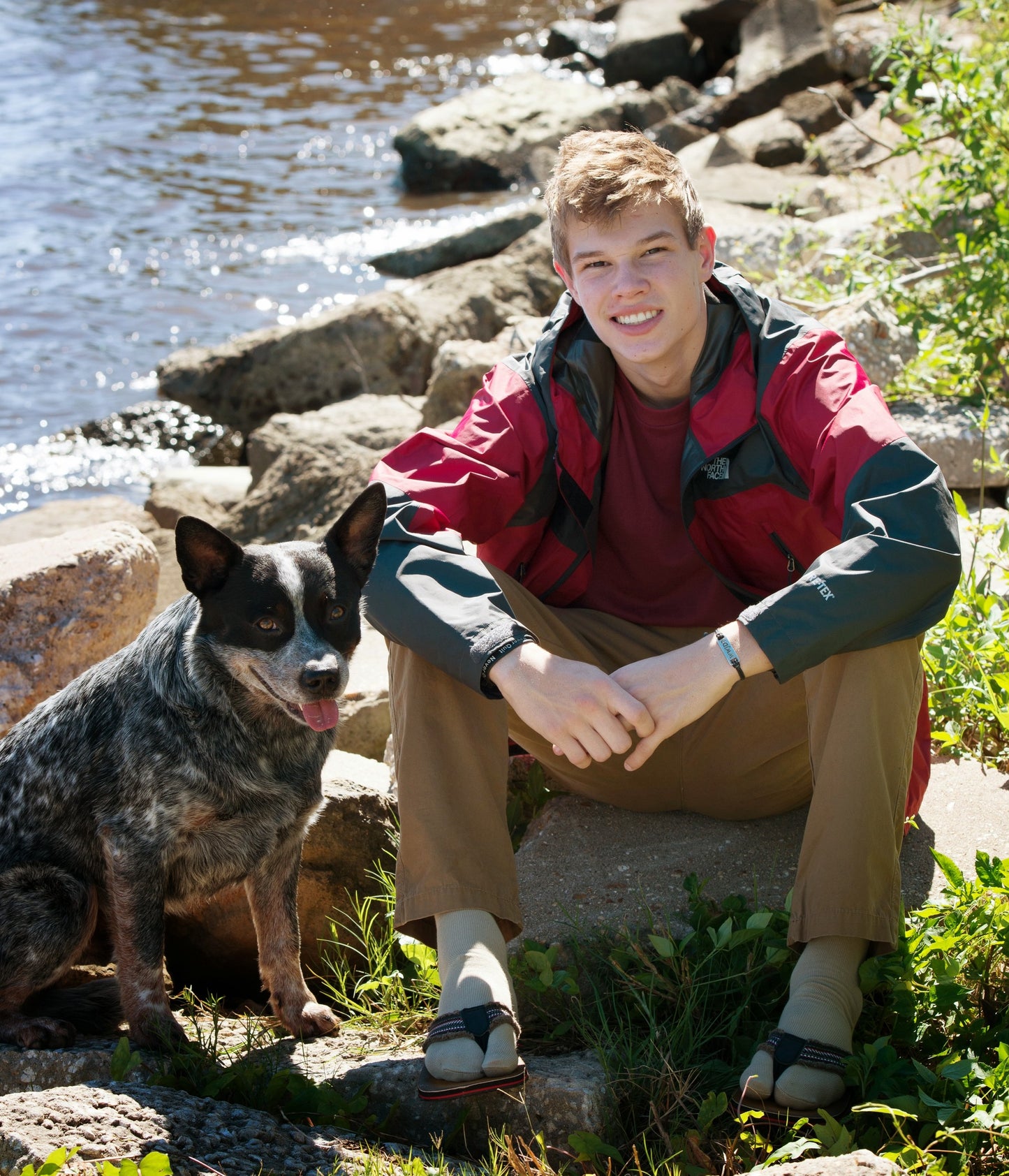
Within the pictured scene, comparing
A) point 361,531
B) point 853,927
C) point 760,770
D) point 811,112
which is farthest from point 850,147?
point 853,927

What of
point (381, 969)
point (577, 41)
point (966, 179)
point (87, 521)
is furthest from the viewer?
point (577, 41)

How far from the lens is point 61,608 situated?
12.7 feet

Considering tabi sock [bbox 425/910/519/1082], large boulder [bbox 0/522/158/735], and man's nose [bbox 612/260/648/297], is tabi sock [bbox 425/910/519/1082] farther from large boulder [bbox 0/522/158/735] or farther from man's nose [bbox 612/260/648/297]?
large boulder [bbox 0/522/158/735]

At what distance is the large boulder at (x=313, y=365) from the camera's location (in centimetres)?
755

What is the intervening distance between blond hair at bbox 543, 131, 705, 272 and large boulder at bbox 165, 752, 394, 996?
5.25 feet

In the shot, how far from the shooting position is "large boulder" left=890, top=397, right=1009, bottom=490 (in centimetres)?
446

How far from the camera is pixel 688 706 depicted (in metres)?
2.40

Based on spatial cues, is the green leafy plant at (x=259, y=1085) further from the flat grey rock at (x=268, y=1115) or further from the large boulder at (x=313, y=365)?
the large boulder at (x=313, y=365)

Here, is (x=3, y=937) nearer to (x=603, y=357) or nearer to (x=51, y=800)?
(x=51, y=800)

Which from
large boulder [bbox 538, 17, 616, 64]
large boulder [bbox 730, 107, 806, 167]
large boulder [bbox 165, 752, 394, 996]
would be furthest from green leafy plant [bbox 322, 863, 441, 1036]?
large boulder [bbox 538, 17, 616, 64]

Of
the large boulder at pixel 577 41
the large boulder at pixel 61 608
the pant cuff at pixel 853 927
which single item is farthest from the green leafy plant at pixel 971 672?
the large boulder at pixel 577 41

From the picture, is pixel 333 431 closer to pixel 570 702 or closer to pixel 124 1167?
pixel 570 702

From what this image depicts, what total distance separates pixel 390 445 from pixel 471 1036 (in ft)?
13.0

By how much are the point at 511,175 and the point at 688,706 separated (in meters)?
11.2
